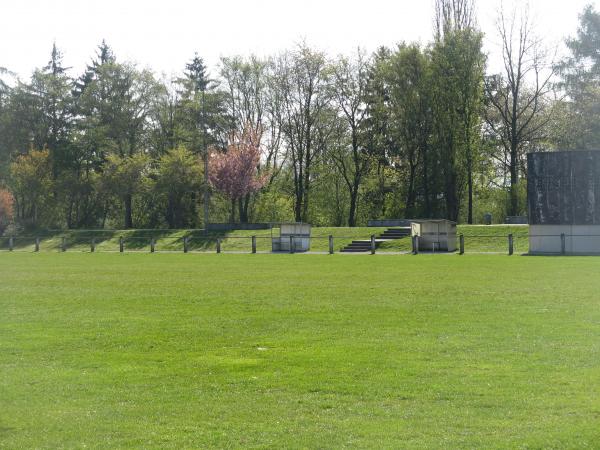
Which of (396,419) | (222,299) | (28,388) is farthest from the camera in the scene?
(222,299)

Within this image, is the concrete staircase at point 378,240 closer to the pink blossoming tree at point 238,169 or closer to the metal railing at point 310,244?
the metal railing at point 310,244

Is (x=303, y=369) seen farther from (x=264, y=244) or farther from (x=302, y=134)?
(x=302, y=134)

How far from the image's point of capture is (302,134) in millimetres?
66062

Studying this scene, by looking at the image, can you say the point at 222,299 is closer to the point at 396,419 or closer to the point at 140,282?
the point at 140,282

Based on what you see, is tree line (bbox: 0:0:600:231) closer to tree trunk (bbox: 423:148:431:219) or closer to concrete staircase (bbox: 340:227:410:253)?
tree trunk (bbox: 423:148:431:219)

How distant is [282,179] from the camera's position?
74.6 m

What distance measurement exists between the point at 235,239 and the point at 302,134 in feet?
59.5

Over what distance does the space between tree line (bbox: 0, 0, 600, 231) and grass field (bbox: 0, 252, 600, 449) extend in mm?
42013

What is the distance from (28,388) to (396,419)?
4.16m

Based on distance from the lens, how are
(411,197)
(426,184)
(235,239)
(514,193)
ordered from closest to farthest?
1. (235,239)
2. (514,193)
3. (426,184)
4. (411,197)

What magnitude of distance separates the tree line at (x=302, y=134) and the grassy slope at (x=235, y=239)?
7.24m

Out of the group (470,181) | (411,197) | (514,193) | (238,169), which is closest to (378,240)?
(470,181)

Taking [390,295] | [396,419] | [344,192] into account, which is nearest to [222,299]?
[390,295]

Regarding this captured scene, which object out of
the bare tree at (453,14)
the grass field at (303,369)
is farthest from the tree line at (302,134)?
the grass field at (303,369)
